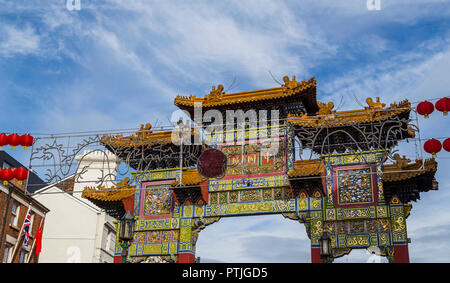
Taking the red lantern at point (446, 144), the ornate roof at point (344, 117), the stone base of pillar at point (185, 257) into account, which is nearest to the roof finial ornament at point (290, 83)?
the ornate roof at point (344, 117)

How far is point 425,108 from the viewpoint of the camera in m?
10.3

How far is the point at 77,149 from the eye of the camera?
39.9 feet

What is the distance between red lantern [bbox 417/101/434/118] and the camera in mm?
10297

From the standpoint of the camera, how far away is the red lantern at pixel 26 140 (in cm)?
1179

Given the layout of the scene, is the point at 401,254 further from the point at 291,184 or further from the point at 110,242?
the point at 110,242

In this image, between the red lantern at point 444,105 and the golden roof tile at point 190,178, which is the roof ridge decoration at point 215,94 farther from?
the red lantern at point 444,105

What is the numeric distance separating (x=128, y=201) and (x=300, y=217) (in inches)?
203

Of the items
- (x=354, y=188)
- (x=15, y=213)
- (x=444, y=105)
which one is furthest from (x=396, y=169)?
(x=15, y=213)

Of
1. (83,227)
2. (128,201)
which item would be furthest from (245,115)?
(83,227)

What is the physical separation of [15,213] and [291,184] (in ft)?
32.5

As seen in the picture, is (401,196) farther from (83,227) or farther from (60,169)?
(83,227)

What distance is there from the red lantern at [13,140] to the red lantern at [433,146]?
29.9 feet

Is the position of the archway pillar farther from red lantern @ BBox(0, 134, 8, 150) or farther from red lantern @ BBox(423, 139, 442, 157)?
red lantern @ BBox(423, 139, 442, 157)
